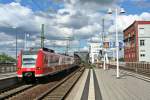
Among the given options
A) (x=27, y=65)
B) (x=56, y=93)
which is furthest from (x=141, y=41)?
(x=56, y=93)

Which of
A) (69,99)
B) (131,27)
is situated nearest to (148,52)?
(131,27)

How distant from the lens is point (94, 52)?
98.1 meters

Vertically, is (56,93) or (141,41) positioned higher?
(141,41)

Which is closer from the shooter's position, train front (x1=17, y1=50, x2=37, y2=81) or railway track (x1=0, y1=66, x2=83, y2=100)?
railway track (x1=0, y1=66, x2=83, y2=100)

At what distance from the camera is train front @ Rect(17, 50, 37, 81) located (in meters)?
27.4

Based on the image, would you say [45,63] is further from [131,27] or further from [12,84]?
[131,27]

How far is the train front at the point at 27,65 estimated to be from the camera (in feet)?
89.9

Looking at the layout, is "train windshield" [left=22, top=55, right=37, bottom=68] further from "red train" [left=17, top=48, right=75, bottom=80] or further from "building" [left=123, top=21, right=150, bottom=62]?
"building" [left=123, top=21, right=150, bottom=62]

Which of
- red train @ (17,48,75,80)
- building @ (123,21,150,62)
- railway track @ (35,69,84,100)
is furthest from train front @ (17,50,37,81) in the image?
building @ (123,21,150,62)

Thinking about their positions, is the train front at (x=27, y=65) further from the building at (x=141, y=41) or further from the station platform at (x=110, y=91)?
the building at (x=141, y=41)

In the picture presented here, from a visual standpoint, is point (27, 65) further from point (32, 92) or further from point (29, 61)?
point (32, 92)

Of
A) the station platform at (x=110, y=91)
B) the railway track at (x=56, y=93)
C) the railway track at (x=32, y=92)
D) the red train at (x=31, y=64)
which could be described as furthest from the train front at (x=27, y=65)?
the station platform at (x=110, y=91)

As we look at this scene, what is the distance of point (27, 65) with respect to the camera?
27609 mm

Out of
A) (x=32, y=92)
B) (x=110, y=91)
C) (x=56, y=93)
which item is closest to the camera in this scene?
(x=56, y=93)
